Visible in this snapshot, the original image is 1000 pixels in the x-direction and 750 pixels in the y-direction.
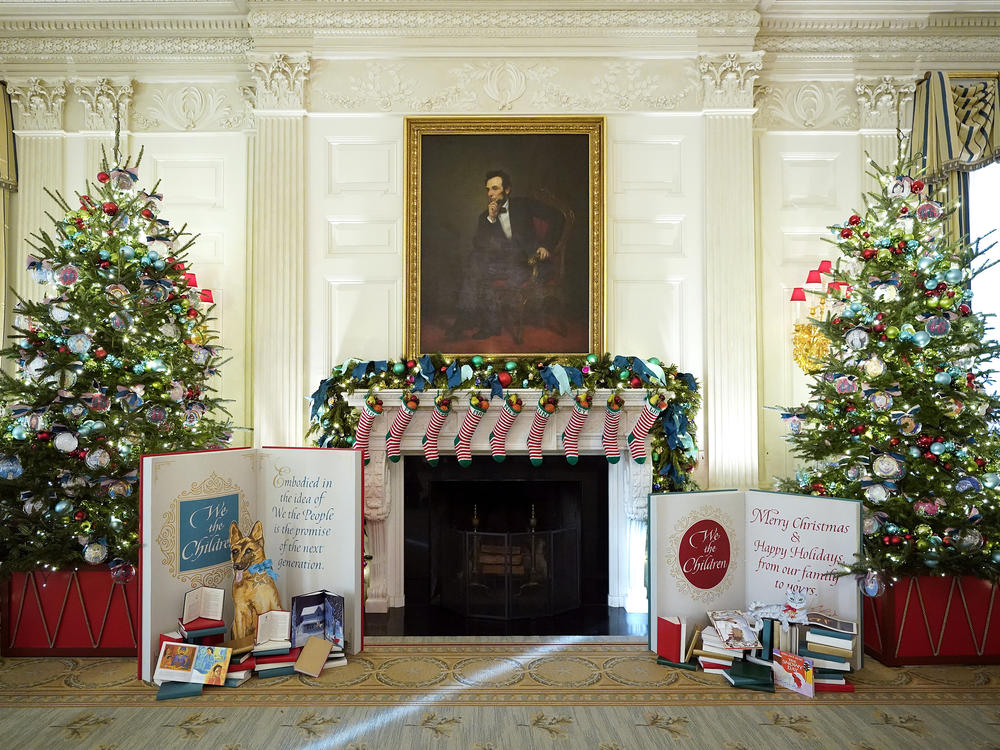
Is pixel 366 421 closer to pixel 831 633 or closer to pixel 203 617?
pixel 203 617

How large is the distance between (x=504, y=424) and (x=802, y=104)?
3.63 metres

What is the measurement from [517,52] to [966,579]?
472 centimetres

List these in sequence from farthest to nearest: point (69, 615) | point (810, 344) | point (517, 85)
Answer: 1. point (517, 85)
2. point (810, 344)
3. point (69, 615)

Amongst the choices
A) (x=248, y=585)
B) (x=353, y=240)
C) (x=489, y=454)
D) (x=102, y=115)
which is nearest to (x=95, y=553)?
(x=248, y=585)

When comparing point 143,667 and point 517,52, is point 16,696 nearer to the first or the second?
point 143,667

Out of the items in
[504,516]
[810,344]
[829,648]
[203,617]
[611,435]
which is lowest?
[829,648]

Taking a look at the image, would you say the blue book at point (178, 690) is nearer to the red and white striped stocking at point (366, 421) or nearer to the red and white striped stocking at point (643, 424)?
the red and white striped stocking at point (366, 421)

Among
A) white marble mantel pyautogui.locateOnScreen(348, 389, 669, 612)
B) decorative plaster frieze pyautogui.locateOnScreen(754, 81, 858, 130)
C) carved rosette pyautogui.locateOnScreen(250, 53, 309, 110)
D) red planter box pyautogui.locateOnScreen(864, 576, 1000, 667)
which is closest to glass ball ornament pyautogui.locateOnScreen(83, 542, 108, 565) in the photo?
white marble mantel pyautogui.locateOnScreen(348, 389, 669, 612)

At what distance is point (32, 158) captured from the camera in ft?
18.2

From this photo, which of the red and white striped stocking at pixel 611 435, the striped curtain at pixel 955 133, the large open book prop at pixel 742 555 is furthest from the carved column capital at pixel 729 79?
the large open book prop at pixel 742 555

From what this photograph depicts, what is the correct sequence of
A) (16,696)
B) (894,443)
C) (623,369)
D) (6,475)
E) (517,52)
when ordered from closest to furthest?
(16,696) → (6,475) → (894,443) → (623,369) → (517,52)

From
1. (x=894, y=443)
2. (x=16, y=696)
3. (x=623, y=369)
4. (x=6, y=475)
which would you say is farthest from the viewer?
(x=623, y=369)

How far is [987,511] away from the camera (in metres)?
3.90

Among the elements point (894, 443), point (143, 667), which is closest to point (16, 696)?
point (143, 667)
